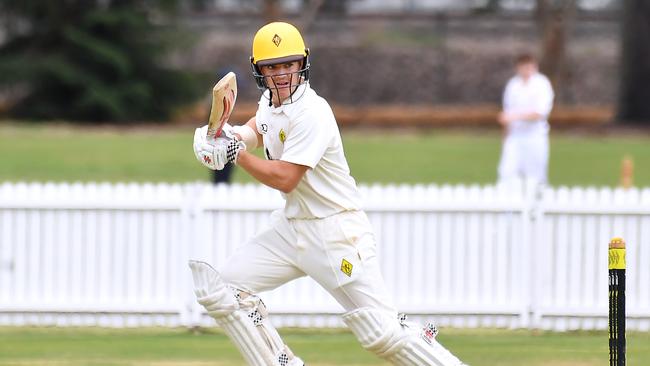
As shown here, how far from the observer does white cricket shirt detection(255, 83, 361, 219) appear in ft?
21.5

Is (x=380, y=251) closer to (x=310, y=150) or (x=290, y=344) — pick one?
(x=290, y=344)

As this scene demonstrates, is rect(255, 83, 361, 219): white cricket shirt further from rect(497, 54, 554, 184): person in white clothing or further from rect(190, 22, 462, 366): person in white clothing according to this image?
rect(497, 54, 554, 184): person in white clothing

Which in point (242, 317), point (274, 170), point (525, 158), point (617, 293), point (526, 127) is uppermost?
point (526, 127)

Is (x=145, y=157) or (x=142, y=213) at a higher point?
(x=145, y=157)

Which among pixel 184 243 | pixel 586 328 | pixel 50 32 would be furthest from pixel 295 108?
pixel 50 32

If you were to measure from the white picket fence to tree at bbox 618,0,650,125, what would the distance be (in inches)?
886

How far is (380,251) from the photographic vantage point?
10422 mm

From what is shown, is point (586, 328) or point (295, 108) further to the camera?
point (586, 328)

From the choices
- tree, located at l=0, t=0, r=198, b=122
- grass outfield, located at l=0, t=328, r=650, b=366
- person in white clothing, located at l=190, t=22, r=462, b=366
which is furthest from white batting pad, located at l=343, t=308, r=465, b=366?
tree, located at l=0, t=0, r=198, b=122

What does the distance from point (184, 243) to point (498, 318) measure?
2336mm

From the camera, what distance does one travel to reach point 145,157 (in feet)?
79.8

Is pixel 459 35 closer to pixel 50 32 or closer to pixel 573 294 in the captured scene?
pixel 50 32

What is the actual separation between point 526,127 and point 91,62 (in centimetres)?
1989

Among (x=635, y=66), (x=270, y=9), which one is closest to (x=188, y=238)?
(x=635, y=66)
